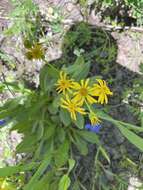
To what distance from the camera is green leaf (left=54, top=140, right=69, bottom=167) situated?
175 cm

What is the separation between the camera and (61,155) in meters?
1.79

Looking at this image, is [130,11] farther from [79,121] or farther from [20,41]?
[79,121]

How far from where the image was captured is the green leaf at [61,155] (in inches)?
69.0

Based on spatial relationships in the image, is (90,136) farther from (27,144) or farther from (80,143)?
(27,144)

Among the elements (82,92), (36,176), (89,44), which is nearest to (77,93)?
(82,92)

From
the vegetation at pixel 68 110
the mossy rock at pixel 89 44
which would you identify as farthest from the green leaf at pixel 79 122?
→ the mossy rock at pixel 89 44

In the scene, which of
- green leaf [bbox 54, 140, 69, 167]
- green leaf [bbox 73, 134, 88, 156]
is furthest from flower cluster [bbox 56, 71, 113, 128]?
green leaf [bbox 73, 134, 88, 156]

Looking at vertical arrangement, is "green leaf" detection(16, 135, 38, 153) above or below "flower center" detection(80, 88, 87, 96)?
below

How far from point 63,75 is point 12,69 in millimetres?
673

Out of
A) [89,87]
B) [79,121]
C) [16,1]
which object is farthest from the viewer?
[16,1]

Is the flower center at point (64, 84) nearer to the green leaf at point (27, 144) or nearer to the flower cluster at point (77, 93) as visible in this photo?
the flower cluster at point (77, 93)

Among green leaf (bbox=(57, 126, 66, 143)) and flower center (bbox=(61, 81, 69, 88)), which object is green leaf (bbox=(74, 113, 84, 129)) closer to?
green leaf (bbox=(57, 126, 66, 143))

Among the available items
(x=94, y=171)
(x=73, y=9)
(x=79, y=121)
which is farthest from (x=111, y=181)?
(x=73, y=9)

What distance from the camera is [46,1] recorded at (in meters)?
2.31
